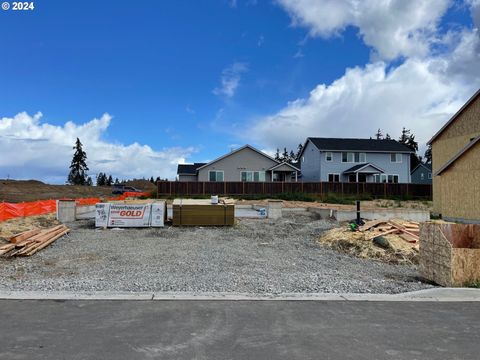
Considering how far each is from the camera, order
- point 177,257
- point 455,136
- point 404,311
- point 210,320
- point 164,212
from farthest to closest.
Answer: point 455,136, point 164,212, point 177,257, point 404,311, point 210,320

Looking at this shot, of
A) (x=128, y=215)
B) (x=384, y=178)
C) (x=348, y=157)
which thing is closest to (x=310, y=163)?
(x=348, y=157)

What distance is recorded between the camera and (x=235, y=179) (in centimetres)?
5088

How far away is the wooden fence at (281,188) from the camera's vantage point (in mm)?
44781

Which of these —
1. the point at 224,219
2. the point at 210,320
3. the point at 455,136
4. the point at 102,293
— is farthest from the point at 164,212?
the point at 455,136

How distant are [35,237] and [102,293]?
7.33m

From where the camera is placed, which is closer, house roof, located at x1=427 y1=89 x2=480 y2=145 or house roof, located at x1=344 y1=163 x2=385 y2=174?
house roof, located at x1=427 y1=89 x2=480 y2=145

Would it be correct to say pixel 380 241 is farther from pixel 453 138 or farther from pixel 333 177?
pixel 333 177

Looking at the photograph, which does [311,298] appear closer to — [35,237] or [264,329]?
[264,329]

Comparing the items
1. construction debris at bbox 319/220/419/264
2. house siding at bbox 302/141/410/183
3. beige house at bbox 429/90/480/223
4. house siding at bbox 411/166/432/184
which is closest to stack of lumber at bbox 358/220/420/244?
construction debris at bbox 319/220/419/264

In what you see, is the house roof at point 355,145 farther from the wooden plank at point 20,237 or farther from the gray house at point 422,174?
the wooden plank at point 20,237

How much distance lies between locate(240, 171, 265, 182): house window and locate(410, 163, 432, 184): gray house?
30461mm

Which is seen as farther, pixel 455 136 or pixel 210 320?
pixel 455 136

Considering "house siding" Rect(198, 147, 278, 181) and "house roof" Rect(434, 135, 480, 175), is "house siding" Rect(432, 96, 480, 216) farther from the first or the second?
"house siding" Rect(198, 147, 278, 181)

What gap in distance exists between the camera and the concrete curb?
7152 mm
